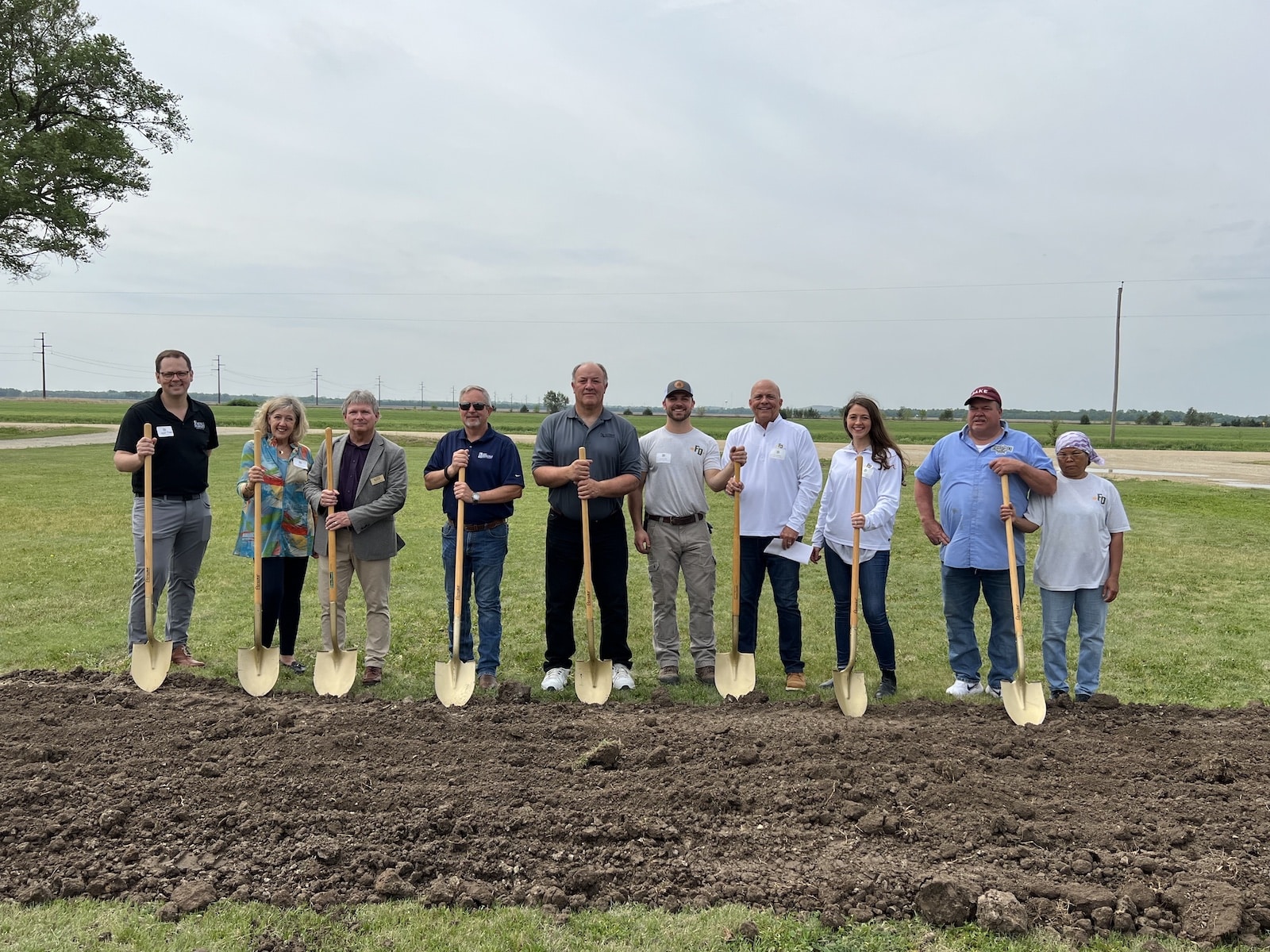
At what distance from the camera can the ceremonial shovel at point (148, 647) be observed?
5.82 metres

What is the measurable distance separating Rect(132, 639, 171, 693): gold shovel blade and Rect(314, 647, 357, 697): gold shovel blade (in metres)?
0.99

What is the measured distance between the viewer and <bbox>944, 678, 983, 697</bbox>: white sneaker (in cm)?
612

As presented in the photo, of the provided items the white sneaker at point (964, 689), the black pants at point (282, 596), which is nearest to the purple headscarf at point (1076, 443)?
the white sneaker at point (964, 689)

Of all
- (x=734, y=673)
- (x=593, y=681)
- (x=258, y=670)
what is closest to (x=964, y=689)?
(x=734, y=673)

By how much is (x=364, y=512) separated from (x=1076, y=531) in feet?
15.9

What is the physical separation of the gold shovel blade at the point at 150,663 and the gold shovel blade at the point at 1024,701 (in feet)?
18.0

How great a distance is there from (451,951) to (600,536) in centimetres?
338

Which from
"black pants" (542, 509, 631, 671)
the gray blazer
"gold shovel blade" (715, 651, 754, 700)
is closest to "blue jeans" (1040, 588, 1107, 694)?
"gold shovel blade" (715, 651, 754, 700)

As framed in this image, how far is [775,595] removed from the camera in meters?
6.40

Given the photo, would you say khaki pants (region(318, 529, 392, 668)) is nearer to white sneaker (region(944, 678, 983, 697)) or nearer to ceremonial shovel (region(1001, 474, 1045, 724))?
white sneaker (region(944, 678, 983, 697))

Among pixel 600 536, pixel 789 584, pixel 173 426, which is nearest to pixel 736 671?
pixel 789 584

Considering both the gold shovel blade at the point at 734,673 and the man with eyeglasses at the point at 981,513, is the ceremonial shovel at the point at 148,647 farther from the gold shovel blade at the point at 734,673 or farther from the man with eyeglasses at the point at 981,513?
the man with eyeglasses at the point at 981,513

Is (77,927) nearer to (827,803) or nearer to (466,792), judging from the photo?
(466,792)

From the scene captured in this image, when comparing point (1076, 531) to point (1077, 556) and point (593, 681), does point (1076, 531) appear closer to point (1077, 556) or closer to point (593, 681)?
point (1077, 556)
